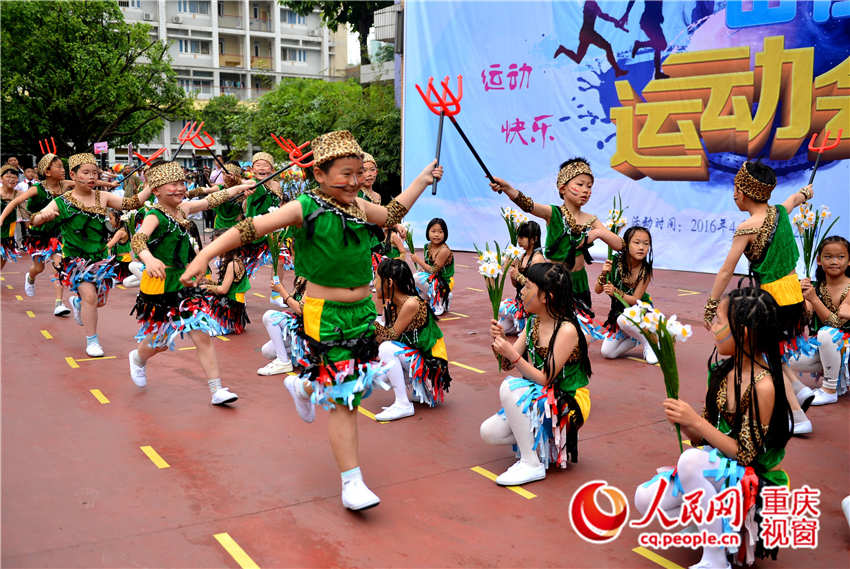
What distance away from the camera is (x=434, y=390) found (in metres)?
5.16

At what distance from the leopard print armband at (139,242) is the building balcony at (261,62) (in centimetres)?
4838

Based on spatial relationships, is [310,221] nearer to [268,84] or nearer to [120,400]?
[120,400]

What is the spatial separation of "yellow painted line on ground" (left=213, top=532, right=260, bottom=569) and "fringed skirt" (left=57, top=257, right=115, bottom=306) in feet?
13.9

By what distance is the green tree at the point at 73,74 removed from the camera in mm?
22531

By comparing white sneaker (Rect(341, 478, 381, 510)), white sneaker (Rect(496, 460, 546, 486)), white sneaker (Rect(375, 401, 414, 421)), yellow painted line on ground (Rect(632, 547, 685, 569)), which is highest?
white sneaker (Rect(341, 478, 381, 510))

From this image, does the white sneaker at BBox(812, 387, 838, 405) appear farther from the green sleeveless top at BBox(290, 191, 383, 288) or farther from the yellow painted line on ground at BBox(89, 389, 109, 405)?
the yellow painted line on ground at BBox(89, 389, 109, 405)

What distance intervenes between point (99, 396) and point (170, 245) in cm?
124

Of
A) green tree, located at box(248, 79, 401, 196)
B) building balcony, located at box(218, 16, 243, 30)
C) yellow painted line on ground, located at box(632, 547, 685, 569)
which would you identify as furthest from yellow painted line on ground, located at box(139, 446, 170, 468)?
building balcony, located at box(218, 16, 243, 30)

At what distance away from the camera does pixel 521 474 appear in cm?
384

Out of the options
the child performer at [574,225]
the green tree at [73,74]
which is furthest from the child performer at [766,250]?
the green tree at [73,74]

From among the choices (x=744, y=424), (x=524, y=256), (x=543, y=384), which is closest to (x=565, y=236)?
(x=524, y=256)

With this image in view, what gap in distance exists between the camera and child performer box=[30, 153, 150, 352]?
267 inches

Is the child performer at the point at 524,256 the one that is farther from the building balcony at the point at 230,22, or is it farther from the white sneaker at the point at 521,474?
the building balcony at the point at 230,22

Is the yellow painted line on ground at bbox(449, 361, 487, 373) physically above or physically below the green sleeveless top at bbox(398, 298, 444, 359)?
below
